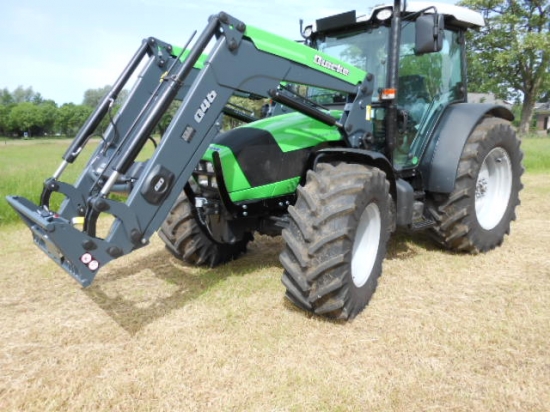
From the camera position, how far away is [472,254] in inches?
183

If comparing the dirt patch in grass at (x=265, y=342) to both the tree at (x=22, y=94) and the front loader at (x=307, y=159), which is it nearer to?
the front loader at (x=307, y=159)

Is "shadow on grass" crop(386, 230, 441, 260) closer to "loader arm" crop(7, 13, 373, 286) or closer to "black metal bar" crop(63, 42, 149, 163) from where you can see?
"loader arm" crop(7, 13, 373, 286)

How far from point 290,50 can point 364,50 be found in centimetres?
118

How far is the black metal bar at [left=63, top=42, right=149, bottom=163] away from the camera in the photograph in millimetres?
3477

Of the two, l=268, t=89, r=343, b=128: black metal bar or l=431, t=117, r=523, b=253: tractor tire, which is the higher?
l=268, t=89, r=343, b=128: black metal bar

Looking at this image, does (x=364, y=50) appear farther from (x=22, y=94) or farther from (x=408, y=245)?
(x=22, y=94)

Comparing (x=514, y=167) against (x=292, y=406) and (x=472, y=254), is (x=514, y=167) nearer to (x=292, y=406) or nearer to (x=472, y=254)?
(x=472, y=254)

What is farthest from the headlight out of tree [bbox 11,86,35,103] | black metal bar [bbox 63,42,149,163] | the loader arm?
tree [bbox 11,86,35,103]

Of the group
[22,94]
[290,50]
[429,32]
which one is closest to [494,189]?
[429,32]

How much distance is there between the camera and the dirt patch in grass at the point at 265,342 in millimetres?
2465

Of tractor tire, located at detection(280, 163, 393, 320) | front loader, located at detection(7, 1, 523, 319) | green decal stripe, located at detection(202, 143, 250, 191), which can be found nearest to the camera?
front loader, located at detection(7, 1, 523, 319)

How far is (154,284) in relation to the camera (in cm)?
410

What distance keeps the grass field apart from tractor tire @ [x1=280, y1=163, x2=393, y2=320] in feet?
0.77

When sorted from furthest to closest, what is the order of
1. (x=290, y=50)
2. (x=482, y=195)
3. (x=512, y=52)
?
(x=512, y=52), (x=482, y=195), (x=290, y=50)
